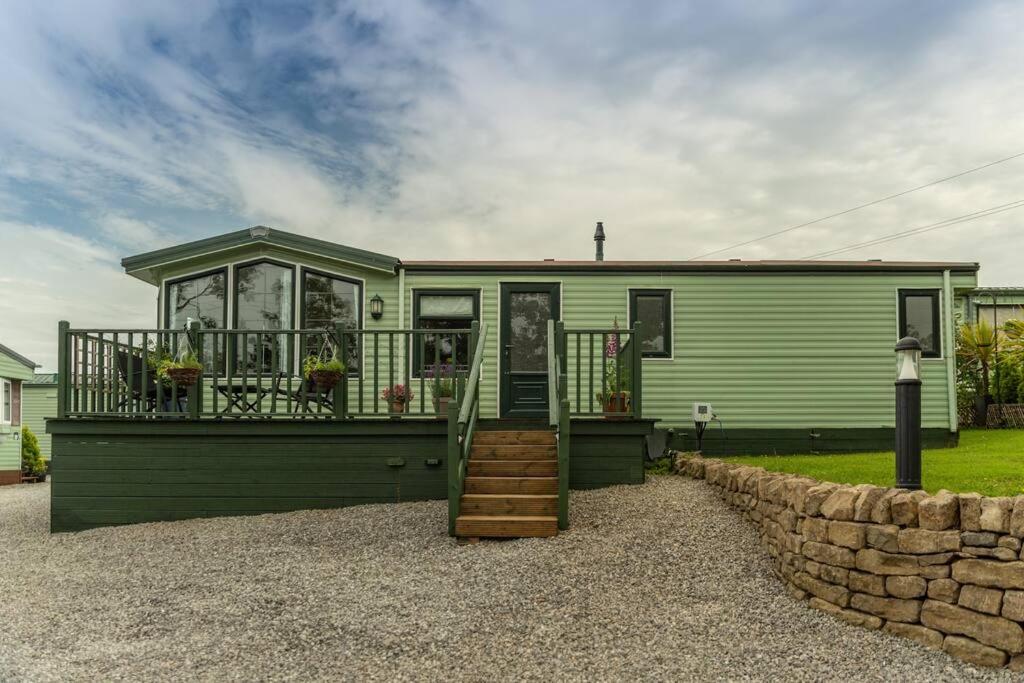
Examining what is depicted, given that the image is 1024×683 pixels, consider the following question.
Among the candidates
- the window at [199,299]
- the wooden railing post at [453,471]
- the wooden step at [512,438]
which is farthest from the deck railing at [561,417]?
the window at [199,299]

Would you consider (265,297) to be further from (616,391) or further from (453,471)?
(616,391)

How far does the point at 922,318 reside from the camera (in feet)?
31.0

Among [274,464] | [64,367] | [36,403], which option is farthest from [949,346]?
[36,403]

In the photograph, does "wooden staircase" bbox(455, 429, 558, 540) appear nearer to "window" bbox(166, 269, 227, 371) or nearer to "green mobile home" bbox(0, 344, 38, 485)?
"window" bbox(166, 269, 227, 371)

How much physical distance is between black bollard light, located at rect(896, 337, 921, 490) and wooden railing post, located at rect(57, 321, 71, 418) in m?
7.72

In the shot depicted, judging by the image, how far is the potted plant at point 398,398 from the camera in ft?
24.1

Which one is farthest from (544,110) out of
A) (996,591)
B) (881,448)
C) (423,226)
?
(996,591)

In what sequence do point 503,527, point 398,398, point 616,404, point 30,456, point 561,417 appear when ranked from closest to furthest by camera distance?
point 503,527
point 561,417
point 616,404
point 398,398
point 30,456

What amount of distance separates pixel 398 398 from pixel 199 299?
11.0 feet

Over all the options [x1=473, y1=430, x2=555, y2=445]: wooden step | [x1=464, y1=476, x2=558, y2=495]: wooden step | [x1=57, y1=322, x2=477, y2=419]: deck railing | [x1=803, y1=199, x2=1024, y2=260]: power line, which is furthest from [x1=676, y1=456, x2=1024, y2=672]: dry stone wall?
[x1=803, y1=199, x2=1024, y2=260]: power line

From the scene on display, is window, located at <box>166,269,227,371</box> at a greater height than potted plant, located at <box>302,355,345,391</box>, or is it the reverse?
window, located at <box>166,269,227,371</box>

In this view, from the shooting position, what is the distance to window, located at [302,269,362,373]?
933 centimetres

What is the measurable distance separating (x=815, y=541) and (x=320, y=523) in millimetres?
4365

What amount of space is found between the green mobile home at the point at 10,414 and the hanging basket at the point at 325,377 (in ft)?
45.8
